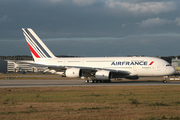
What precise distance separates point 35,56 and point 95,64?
1475cm

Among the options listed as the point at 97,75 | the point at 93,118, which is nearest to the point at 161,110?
the point at 93,118

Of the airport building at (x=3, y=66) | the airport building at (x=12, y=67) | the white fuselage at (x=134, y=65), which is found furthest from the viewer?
the airport building at (x=12, y=67)

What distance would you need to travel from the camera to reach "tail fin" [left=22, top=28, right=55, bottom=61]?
53.5 metres

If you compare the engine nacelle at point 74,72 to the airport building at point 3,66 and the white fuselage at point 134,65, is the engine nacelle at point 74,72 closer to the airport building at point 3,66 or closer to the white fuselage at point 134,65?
the white fuselage at point 134,65

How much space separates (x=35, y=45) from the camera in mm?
53500

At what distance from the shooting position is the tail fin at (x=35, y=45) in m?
53.5

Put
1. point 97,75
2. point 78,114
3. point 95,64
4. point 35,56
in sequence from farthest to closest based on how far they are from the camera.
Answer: point 35,56, point 95,64, point 97,75, point 78,114

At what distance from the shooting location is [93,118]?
12867 mm

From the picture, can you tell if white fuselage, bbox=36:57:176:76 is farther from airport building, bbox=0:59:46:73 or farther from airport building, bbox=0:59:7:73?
airport building, bbox=0:59:7:73

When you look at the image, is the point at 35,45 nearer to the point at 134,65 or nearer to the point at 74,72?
the point at 74,72

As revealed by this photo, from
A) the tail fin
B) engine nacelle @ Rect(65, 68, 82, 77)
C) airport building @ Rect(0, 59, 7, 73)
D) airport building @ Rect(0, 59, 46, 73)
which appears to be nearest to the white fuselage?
engine nacelle @ Rect(65, 68, 82, 77)

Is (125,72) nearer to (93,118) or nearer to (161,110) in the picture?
(161,110)

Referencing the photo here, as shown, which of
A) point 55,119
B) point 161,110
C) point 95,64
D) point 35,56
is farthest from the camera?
point 35,56

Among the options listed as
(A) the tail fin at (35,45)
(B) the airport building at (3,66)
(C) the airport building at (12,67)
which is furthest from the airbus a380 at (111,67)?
(B) the airport building at (3,66)
